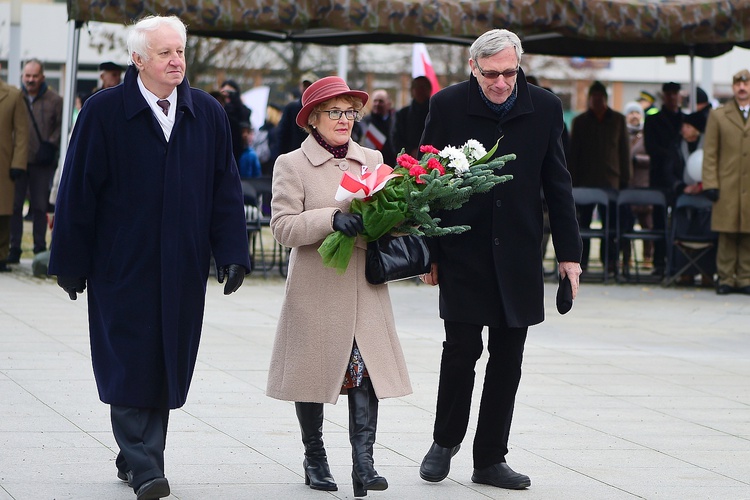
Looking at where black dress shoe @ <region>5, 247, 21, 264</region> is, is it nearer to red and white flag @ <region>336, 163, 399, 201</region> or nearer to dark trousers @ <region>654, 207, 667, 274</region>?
dark trousers @ <region>654, 207, 667, 274</region>

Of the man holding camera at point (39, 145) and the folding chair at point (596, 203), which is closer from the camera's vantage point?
the man holding camera at point (39, 145)

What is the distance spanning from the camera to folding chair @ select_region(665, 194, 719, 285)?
49.0ft

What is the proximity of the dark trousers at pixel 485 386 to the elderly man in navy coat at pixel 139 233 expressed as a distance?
1205 mm

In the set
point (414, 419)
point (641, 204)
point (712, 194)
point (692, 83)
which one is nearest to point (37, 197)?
point (641, 204)

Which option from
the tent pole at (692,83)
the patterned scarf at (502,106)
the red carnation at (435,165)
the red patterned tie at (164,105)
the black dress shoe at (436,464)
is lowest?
the black dress shoe at (436,464)

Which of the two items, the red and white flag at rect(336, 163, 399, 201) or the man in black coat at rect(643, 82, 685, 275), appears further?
the man in black coat at rect(643, 82, 685, 275)

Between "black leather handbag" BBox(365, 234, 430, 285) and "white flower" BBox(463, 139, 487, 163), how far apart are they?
1.34 feet

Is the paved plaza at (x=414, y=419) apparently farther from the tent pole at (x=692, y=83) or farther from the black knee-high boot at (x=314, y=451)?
the tent pole at (x=692, y=83)

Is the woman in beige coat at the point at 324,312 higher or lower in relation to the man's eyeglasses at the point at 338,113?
lower

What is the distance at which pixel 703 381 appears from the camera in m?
9.02

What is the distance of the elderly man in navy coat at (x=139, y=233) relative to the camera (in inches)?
210

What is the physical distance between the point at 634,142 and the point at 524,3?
516 centimetres

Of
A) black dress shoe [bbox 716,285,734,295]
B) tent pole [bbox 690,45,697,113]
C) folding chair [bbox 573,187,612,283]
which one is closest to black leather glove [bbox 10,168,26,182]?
folding chair [bbox 573,187,612,283]

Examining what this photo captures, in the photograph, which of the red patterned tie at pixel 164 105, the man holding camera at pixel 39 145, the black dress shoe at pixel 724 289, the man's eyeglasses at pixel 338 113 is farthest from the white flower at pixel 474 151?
the man holding camera at pixel 39 145
